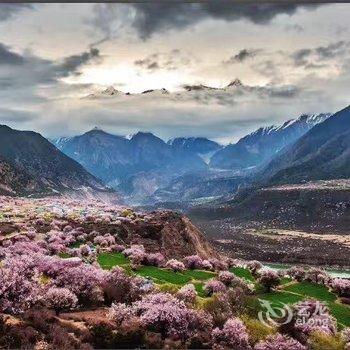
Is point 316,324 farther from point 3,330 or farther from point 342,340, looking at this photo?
point 3,330

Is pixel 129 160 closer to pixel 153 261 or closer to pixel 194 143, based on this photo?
pixel 194 143

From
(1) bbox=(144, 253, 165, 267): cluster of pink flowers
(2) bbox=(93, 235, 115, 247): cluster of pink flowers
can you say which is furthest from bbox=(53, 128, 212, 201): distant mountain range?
(1) bbox=(144, 253, 165, 267): cluster of pink flowers

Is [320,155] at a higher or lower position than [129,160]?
higher

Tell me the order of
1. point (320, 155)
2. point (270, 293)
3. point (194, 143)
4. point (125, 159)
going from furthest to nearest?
point (320, 155), point (125, 159), point (194, 143), point (270, 293)

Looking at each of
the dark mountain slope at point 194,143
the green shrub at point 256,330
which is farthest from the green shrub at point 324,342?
the dark mountain slope at point 194,143

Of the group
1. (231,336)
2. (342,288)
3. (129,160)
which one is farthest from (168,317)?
(129,160)

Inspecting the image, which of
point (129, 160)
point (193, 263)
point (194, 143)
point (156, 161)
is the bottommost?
point (193, 263)

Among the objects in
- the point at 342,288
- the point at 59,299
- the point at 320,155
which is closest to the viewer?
the point at 59,299

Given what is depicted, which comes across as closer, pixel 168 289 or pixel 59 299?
pixel 59 299
